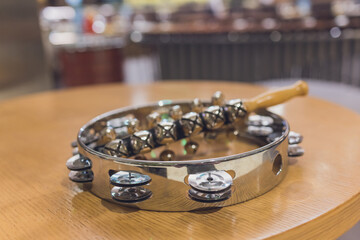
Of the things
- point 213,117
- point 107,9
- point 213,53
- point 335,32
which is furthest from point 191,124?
point 107,9

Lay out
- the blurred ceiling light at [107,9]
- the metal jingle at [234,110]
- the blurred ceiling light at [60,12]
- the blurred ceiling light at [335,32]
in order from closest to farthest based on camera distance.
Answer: the metal jingle at [234,110] → the blurred ceiling light at [335,32] → the blurred ceiling light at [60,12] → the blurred ceiling light at [107,9]

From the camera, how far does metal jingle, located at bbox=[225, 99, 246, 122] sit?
2.25 feet

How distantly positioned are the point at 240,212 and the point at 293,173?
0.16 meters

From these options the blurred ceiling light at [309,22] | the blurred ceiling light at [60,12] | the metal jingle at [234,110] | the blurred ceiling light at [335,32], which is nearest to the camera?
the metal jingle at [234,110]

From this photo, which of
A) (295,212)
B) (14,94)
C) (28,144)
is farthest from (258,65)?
(295,212)

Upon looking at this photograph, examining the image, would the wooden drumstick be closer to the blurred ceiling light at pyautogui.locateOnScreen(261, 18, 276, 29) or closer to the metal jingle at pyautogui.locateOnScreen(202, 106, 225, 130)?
the metal jingle at pyautogui.locateOnScreen(202, 106, 225, 130)

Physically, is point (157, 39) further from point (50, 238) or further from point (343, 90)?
point (50, 238)

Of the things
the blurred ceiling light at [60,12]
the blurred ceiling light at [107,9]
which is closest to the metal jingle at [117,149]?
the blurred ceiling light at [60,12]

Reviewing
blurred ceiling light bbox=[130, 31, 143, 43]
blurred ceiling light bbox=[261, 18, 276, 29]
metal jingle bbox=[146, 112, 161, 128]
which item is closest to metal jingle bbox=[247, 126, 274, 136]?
metal jingle bbox=[146, 112, 161, 128]

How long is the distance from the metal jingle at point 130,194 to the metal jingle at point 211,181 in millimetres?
64

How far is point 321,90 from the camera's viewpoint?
238 centimetres

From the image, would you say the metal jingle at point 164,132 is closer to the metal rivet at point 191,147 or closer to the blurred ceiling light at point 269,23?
the metal rivet at point 191,147

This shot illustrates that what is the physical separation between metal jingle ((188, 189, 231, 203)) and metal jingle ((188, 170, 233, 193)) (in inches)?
0.5

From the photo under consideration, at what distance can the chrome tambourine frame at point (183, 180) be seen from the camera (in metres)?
0.50
